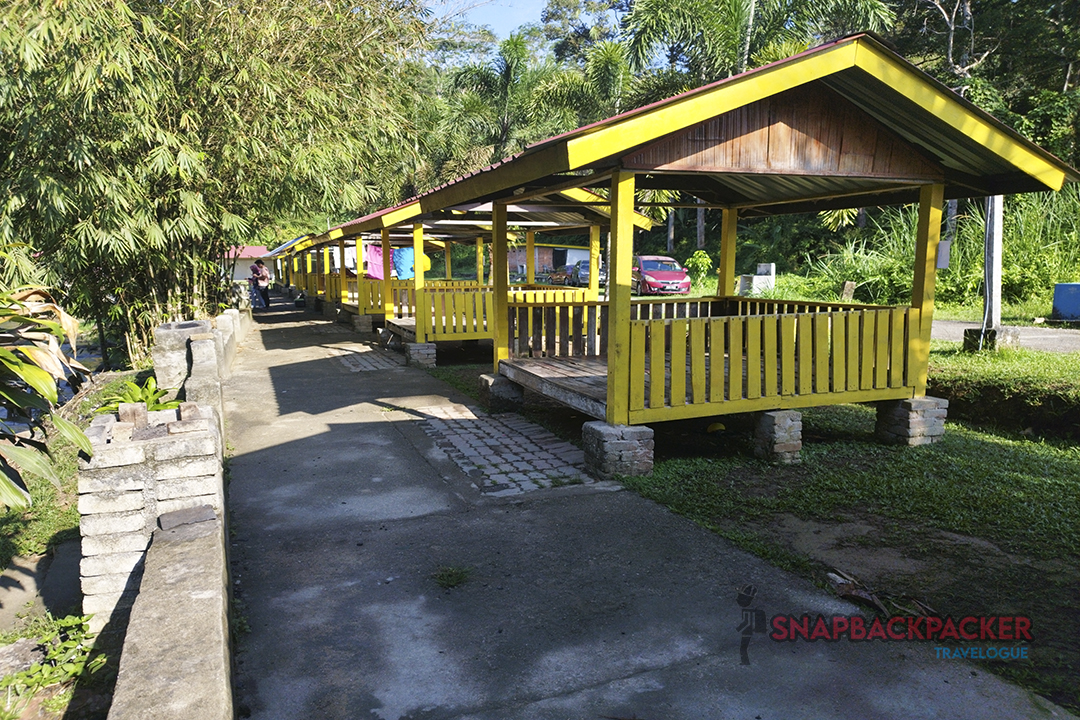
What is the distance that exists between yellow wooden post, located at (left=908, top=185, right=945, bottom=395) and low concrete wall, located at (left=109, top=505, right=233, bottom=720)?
20.0 feet

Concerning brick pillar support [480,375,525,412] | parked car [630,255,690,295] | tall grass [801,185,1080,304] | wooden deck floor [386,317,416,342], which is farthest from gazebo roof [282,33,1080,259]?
parked car [630,255,690,295]

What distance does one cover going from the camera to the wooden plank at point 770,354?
6258 mm

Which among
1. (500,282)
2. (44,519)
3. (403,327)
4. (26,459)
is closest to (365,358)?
(403,327)

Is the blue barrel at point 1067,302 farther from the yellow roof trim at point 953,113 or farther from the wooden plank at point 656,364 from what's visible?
the wooden plank at point 656,364

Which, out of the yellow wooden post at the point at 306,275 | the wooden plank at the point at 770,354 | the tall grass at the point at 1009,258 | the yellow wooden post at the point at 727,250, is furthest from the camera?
the yellow wooden post at the point at 306,275

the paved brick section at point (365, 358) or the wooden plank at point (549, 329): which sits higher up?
the wooden plank at point (549, 329)

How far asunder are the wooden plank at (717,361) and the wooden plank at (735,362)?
0.08 m

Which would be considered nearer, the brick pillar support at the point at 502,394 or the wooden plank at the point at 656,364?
the wooden plank at the point at 656,364

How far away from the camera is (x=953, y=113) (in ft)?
19.2

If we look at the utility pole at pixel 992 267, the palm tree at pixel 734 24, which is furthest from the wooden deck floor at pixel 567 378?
the palm tree at pixel 734 24

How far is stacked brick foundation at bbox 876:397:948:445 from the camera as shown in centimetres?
673

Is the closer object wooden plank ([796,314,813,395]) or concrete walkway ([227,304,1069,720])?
concrete walkway ([227,304,1069,720])

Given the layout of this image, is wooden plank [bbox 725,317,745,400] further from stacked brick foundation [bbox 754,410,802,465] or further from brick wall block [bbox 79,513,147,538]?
brick wall block [bbox 79,513,147,538]

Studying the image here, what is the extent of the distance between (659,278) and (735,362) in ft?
73.7
